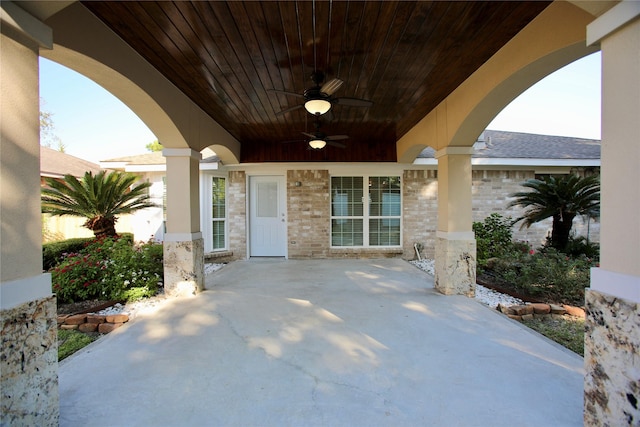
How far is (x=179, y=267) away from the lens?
4.35m

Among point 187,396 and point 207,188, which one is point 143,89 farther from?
point 207,188

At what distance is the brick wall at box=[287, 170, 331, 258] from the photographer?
745 centimetres

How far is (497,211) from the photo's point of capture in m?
7.50

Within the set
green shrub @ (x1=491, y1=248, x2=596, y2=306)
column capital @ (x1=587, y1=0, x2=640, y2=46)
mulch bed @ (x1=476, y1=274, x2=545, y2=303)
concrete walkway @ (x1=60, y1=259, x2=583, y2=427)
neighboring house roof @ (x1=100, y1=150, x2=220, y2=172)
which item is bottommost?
concrete walkway @ (x1=60, y1=259, x2=583, y2=427)

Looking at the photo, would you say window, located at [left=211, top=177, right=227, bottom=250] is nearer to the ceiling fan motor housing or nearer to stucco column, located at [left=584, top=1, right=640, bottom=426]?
the ceiling fan motor housing

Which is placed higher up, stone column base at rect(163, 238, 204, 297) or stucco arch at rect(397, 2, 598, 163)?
stucco arch at rect(397, 2, 598, 163)

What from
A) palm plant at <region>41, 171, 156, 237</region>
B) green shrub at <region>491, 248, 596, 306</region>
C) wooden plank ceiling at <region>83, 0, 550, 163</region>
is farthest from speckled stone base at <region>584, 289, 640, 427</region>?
palm plant at <region>41, 171, 156, 237</region>

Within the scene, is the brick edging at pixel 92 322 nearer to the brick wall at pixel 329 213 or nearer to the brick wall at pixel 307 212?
the brick wall at pixel 329 213

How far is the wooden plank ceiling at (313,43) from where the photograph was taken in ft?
7.71

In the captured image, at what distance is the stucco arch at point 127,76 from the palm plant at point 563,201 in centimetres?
632

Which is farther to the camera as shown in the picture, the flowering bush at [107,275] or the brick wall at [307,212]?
the brick wall at [307,212]

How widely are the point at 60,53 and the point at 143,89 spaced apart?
2.70ft

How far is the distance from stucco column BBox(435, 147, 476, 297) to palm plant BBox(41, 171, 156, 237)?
5.55 metres

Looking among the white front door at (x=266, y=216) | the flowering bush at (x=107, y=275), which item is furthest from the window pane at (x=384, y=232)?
the flowering bush at (x=107, y=275)
